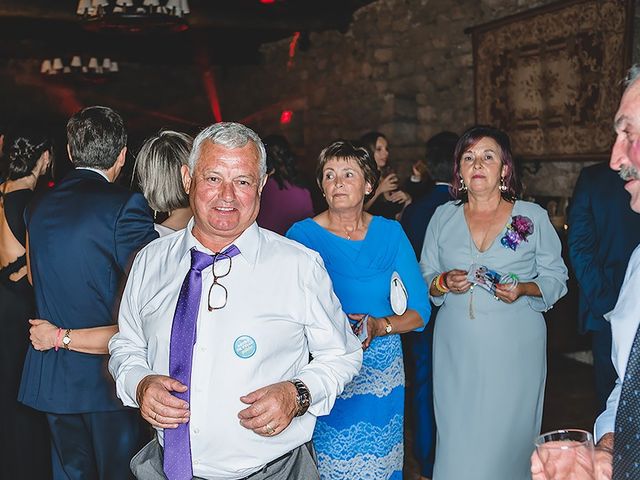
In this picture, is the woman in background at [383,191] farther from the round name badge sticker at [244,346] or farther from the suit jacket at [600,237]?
the round name badge sticker at [244,346]

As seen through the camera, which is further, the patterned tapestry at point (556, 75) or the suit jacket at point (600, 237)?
the patterned tapestry at point (556, 75)

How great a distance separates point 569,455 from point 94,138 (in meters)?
1.86

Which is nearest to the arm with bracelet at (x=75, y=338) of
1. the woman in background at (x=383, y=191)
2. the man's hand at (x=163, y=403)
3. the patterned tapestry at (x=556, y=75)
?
the man's hand at (x=163, y=403)

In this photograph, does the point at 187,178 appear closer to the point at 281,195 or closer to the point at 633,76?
the point at 633,76

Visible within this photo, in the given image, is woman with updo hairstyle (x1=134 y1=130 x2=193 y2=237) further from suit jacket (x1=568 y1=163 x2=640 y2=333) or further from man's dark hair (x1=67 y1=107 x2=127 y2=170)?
suit jacket (x1=568 y1=163 x2=640 y2=333)

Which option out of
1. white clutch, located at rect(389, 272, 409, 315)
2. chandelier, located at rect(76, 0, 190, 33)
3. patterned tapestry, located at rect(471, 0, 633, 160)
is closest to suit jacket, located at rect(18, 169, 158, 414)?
white clutch, located at rect(389, 272, 409, 315)

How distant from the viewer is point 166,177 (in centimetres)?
267

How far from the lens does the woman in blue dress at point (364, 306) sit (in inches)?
105

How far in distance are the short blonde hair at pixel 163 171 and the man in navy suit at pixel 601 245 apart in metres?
1.81

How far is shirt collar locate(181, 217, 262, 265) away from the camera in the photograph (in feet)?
6.07

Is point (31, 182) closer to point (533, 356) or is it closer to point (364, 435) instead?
point (364, 435)

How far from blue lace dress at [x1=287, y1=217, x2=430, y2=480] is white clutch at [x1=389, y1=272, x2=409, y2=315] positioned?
56 millimetres

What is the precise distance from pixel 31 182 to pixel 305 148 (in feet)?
21.4

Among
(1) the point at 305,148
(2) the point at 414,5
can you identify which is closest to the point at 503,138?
(2) the point at 414,5
